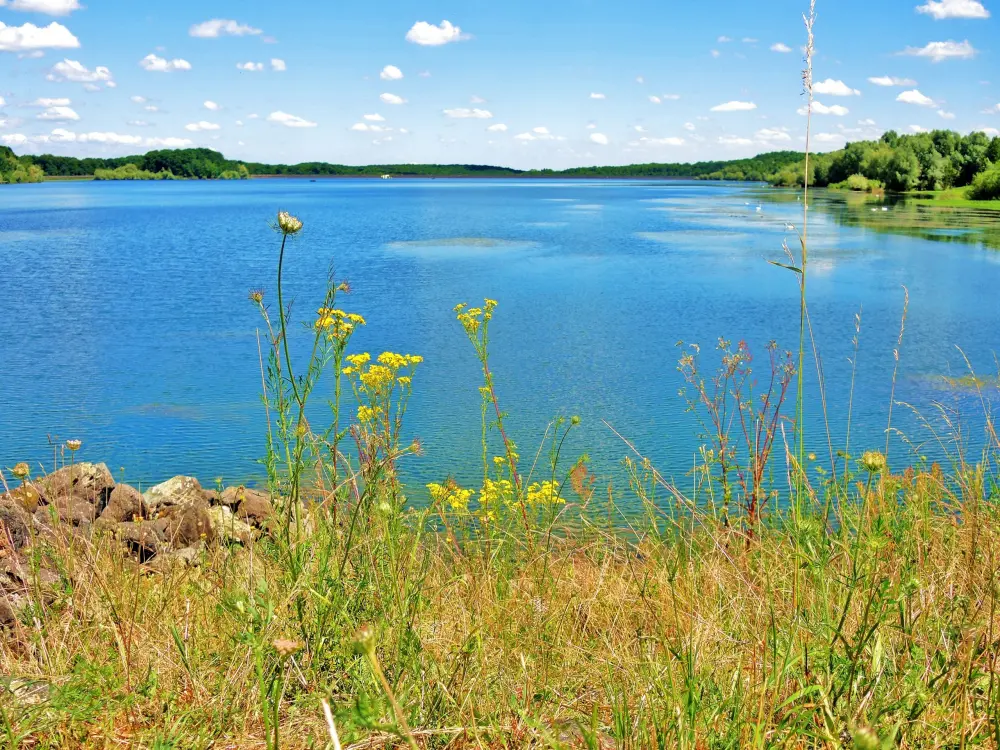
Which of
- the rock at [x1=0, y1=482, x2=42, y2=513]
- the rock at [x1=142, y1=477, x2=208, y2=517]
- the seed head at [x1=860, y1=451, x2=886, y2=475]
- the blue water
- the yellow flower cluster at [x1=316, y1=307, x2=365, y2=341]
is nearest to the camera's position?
the seed head at [x1=860, y1=451, x2=886, y2=475]

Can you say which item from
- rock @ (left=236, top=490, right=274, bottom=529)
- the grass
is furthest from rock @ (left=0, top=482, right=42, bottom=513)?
the grass

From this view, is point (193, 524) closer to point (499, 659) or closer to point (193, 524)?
point (193, 524)

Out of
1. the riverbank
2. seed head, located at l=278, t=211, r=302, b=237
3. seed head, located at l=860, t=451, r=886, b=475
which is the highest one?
seed head, located at l=278, t=211, r=302, b=237

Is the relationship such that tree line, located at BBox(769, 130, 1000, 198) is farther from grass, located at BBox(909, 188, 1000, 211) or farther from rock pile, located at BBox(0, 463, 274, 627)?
rock pile, located at BBox(0, 463, 274, 627)

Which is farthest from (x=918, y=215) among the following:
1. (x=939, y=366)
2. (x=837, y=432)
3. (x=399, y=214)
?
(x=837, y=432)

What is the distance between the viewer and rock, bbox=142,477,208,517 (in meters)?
6.12

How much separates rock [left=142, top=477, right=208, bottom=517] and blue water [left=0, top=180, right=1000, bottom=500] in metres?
1.13

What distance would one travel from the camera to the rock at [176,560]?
3.20 meters

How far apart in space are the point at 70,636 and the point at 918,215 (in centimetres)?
4807

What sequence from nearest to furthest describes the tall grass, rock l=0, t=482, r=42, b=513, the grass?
the tall grass → rock l=0, t=482, r=42, b=513 → the grass

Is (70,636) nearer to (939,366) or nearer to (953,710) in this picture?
(953,710)

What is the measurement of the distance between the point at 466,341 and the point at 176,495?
8122 mm

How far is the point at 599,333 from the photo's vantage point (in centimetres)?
1512

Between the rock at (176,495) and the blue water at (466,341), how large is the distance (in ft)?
3.71
